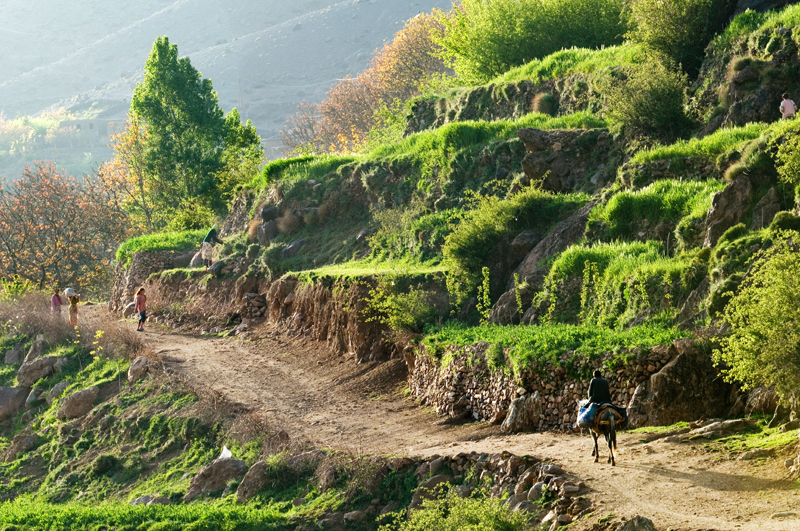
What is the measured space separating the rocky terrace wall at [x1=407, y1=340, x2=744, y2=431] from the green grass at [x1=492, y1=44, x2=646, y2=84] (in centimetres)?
1119

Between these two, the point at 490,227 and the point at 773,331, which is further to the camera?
the point at 490,227

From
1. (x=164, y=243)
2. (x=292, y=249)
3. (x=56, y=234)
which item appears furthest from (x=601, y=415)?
(x=56, y=234)

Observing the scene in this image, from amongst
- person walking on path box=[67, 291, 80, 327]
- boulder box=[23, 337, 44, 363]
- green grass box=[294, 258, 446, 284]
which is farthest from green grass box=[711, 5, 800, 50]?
boulder box=[23, 337, 44, 363]

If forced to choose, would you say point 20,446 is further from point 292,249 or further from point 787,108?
point 787,108

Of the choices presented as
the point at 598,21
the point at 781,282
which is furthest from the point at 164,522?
the point at 598,21

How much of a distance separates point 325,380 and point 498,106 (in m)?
12.3

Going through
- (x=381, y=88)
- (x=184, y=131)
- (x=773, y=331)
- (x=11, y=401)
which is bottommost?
(x=11, y=401)

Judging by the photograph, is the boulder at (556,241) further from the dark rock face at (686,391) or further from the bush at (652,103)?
the dark rock face at (686,391)

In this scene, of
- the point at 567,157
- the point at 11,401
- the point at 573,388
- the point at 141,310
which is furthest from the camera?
the point at 141,310

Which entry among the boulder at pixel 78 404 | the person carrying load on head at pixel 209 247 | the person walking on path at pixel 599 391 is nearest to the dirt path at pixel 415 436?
the person walking on path at pixel 599 391

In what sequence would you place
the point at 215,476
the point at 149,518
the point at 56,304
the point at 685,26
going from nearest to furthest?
the point at 149,518
the point at 215,476
the point at 685,26
the point at 56,304

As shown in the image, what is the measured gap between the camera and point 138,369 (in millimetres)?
22625

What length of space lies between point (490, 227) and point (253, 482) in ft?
25.1

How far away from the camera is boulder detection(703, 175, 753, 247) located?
13.9 metres
